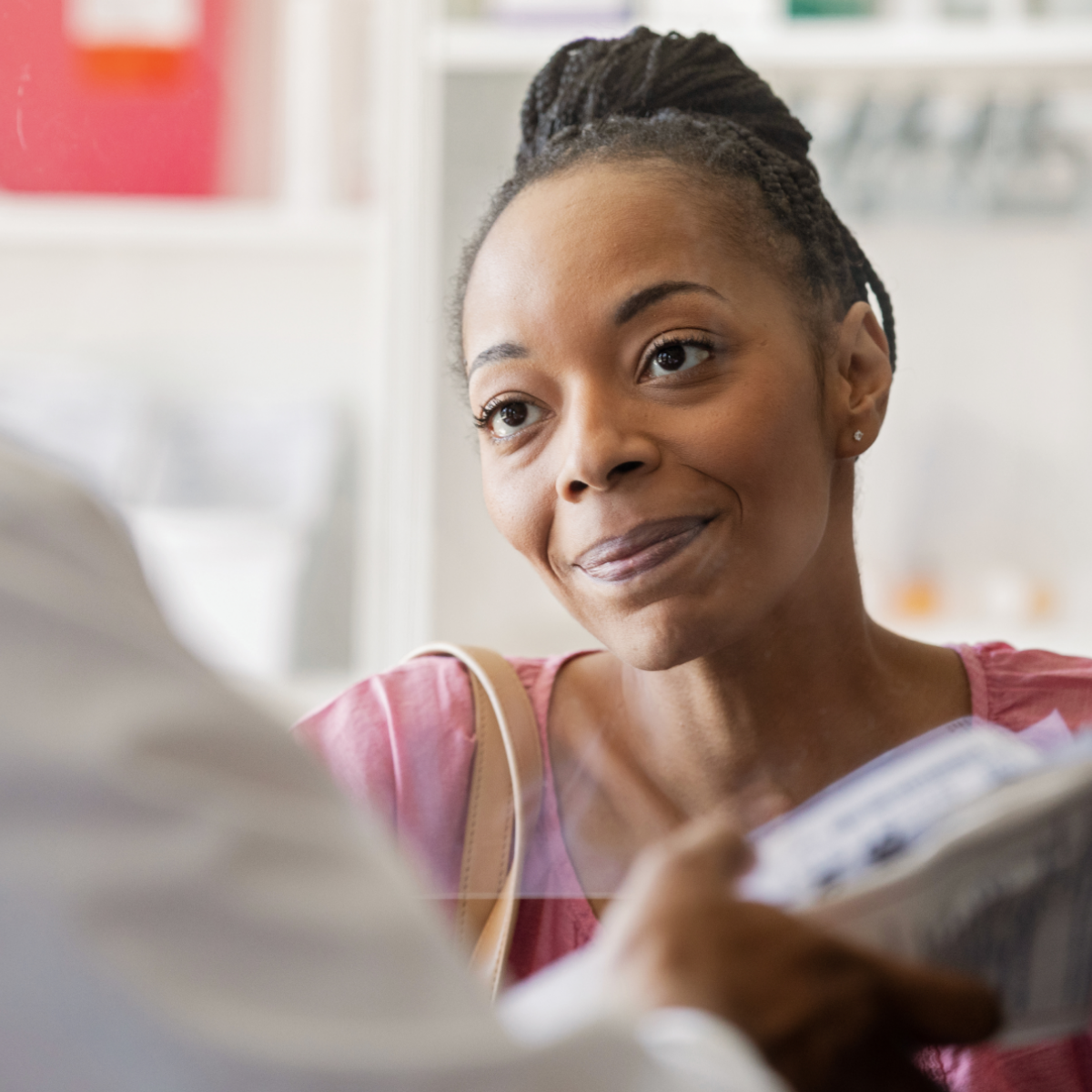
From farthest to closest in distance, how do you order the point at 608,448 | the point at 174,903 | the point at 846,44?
1. the point at 846,44
2. the point at 608,448
3. the point at 174,903

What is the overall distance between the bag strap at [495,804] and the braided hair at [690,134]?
125 mm

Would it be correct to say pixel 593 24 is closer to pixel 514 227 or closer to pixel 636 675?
pixel 514 227

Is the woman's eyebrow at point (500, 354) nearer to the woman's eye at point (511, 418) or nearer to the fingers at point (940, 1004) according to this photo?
the woman's eye at point (511, 418)

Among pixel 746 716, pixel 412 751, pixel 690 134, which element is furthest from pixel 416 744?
pixel 690 134

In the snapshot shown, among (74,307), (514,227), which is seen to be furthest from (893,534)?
(74,307)

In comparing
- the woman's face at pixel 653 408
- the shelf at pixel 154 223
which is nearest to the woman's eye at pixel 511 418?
the woman's face at pixel 653 408

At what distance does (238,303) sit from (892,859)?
1.04 ft

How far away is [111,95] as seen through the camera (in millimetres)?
399

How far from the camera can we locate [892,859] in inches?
11.8

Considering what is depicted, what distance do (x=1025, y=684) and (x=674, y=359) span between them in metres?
0.17

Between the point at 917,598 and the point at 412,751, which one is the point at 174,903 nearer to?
the point at 412,751

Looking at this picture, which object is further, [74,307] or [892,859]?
[74,307]

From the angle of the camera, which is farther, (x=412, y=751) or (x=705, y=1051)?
(x=412, y=751)

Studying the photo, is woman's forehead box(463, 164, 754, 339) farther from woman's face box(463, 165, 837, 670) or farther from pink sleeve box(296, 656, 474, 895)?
pink sleeve box(296, 656, 474, 895)
